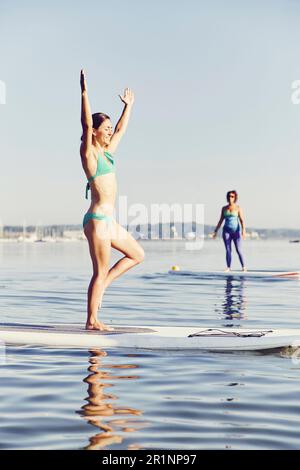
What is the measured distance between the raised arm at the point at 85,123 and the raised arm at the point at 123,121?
0.37 meters

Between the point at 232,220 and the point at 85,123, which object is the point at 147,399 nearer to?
the point at 85,123

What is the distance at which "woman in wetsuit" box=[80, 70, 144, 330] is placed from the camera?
8234mm

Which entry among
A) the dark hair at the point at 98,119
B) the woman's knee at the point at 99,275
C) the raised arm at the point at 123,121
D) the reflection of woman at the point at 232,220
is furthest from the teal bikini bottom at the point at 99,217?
the reflection of woman at the point at 232,220

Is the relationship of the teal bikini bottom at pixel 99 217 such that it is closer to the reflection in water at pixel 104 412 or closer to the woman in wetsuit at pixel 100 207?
the woman in wetsuit at pixel 100 207

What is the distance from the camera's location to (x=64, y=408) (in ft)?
17.8

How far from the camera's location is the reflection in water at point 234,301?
1216 cm

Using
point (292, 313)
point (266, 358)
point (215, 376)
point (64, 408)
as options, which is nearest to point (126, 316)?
point (292, 313)

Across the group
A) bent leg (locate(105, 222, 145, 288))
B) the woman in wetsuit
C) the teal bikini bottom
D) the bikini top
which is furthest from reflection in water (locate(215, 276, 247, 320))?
the teal bikini bottom

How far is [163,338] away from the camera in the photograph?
26.5ft

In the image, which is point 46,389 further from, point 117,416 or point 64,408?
point 117,416

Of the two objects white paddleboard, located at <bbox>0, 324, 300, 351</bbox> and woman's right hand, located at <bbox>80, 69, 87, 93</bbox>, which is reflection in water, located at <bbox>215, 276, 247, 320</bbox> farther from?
woman's right hand, located at <bbox>80, 69, 87, 93</bbox>

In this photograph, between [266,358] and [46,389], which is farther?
[266,358]

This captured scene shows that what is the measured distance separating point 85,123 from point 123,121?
2.47ft
